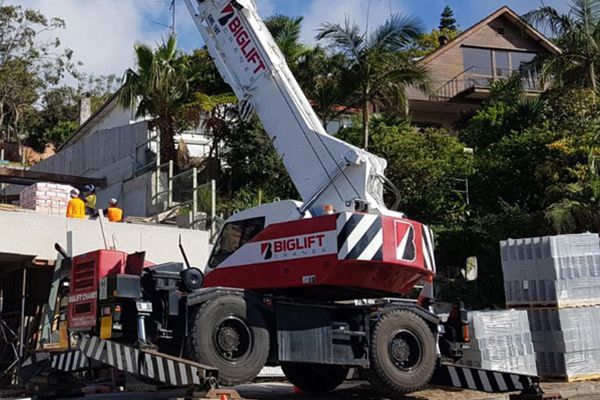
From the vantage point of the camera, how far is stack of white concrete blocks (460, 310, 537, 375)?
1342 cm

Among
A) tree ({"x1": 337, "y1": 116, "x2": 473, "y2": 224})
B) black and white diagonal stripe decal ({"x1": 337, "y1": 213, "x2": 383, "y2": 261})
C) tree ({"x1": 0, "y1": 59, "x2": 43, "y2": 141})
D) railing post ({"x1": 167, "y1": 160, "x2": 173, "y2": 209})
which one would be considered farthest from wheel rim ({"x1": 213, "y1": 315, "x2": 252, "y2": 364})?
tree ({"x1": 0, "y1": 59, "x2": 43, "y2": 141})

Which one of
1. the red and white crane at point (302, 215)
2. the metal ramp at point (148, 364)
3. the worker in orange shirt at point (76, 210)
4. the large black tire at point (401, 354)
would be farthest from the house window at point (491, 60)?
the metal ramp at point (148, 364)

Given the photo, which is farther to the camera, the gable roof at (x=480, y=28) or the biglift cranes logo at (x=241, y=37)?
the gable roof at (x=480, y=28)

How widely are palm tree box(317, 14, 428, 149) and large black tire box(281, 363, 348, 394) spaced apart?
39.4 ft

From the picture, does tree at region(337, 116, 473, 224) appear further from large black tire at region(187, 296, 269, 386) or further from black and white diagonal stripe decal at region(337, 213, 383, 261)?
large black tire at region(187, 296, 269, 386)

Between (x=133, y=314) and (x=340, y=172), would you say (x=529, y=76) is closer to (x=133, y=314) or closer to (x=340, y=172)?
(x=340, y=172)

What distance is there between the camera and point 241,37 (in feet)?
43.0

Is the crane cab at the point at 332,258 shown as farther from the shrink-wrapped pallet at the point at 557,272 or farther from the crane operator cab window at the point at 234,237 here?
the shrink-wrapped pallet at the point at 557,272

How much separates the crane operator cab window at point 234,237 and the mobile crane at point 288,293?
0.02m

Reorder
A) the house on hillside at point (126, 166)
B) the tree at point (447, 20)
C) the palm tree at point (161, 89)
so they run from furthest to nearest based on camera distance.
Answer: the tree at point (447, 20) < the palm tree at point (161, 89) < the house on hillside at point (126, 166)

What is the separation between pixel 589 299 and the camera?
1439cm

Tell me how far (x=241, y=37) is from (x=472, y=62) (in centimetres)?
3059

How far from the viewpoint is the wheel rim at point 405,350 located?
10.9m

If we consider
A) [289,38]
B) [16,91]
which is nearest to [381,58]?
[289,38]
